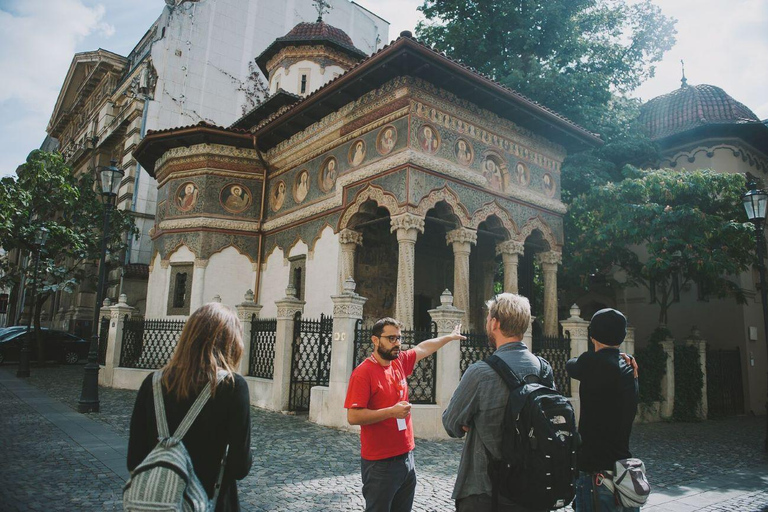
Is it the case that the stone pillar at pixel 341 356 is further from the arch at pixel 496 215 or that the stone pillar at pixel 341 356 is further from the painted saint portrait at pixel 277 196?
the painted saint portrait at pixel 277 196

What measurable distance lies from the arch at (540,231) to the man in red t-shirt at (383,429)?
1064 cm

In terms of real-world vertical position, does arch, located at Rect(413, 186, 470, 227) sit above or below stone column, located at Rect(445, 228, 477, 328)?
above

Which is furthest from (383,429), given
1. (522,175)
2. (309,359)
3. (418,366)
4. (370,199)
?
(522,175)

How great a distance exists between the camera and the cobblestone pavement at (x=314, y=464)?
4969mm

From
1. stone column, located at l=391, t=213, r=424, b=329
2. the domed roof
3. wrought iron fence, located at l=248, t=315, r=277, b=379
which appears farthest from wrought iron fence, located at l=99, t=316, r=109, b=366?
the domed roof

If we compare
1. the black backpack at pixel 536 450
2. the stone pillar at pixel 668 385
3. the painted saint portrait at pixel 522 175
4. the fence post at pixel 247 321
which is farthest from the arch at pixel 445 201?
the black backpack at pixel 536 450

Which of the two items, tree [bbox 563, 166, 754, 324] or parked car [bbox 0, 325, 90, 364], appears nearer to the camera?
tree [bbox 563, 166, 754, 324]

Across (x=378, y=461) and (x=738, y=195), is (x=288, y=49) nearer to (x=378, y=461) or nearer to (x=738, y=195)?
(x=738, y=195)

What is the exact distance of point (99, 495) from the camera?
4.78 meters

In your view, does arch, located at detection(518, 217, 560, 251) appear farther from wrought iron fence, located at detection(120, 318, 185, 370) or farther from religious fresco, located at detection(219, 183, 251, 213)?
wrought iron fence, located at detection(120, 318, 185, 370)

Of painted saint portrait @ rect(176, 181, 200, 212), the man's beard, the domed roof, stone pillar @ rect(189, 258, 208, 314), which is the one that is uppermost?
the domed roof

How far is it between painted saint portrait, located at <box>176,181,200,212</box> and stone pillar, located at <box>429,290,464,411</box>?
10.3 metres

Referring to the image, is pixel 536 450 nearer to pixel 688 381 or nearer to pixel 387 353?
pixel 387 353

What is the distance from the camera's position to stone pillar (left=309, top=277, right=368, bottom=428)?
8555 millimetres
